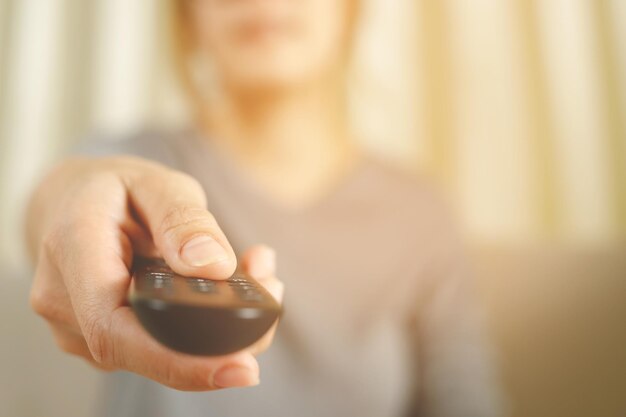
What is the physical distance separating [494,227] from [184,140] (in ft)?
1.85

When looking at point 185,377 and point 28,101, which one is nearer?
point 185,377

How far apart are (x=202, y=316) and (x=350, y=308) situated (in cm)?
53

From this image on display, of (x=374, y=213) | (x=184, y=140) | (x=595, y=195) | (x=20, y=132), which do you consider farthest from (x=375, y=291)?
(x=20, y=132)

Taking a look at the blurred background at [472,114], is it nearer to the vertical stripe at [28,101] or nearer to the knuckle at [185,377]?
the vertical stripe at [28,101]

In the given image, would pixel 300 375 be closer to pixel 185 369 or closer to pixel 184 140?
pixel 184 140

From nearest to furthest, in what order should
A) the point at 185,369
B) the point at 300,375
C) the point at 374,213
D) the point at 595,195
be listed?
the point at 185,369 < the point at 300,375 < the point at 374,213 < the point at 595,195

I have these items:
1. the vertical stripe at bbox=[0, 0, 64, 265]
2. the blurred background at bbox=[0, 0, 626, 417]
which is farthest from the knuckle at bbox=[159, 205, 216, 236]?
the vertical stripe at bbox=[0, 0, 64, 265]

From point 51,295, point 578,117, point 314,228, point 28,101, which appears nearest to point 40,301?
point 51,295

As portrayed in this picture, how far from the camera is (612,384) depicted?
70 centimetres

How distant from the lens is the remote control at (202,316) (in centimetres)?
15

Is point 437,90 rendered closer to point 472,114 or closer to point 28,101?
point 472,114

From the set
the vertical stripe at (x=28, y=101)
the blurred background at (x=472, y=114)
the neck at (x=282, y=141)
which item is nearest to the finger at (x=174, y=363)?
the neck at (x=282, y=141)

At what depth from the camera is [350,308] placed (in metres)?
0.67

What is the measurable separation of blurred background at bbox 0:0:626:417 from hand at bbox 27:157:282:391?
592 millimetres
